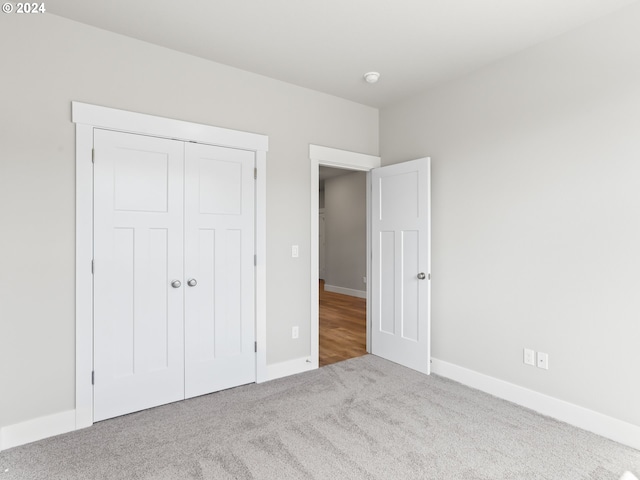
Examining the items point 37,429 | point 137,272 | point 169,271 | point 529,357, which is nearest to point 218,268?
point 169,271

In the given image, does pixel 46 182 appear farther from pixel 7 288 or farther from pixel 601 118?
pixel 601 118

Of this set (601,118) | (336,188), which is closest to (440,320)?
(601,118)

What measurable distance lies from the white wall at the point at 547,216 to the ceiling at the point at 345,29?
0.83ft

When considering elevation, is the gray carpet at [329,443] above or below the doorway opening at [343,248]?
below

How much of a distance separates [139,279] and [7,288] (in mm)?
723

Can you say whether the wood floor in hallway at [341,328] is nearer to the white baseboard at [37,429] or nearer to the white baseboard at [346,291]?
the white baseboard at [346,291]

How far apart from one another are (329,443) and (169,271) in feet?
5.41

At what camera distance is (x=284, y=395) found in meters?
2.87

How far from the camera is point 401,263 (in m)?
3.56

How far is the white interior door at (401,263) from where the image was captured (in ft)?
10.9

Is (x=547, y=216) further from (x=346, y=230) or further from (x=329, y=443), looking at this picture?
(x=346, y=230)

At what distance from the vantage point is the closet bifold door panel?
97.9 inches

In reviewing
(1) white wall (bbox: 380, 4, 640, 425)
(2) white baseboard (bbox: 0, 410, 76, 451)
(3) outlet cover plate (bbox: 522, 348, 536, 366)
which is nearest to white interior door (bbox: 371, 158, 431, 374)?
(1) white wall (bbox: 380, 4, 640, 425)

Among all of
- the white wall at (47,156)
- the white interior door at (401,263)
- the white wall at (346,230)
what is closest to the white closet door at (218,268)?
the white wall at (47,156)
